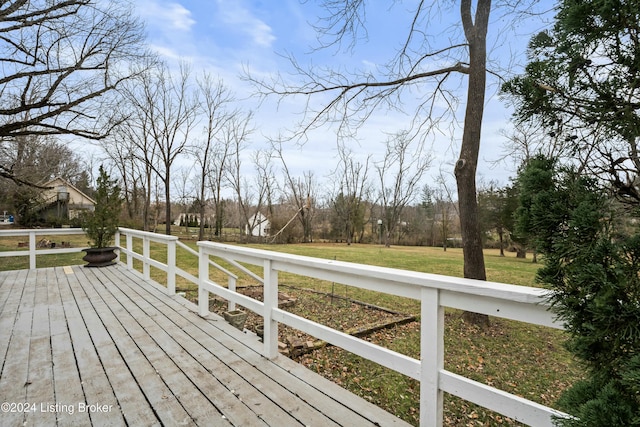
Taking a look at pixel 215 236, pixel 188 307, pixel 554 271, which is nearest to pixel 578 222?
pixel 554 271

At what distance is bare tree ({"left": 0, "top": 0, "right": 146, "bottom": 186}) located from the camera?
573 cm

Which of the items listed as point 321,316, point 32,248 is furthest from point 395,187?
point 32,248

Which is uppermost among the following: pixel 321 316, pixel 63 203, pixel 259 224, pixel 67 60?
pixel 67 60

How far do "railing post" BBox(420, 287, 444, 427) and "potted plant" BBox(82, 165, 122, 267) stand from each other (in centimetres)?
796

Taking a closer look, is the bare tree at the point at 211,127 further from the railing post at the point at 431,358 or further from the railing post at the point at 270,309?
Result: the railing post at the point at 431,358

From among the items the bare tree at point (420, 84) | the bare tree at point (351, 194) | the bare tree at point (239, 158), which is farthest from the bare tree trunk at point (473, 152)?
the bare tree at point (351, 194)

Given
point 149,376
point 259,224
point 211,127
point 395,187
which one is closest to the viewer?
point 149,376

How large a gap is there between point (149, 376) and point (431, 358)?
→ 2.16 meters

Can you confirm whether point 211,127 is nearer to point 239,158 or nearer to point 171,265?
point 239,158

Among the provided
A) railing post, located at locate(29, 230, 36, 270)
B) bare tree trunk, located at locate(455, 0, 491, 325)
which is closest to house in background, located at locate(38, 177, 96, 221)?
railing post, located at locate(29, 230, 36, 270)

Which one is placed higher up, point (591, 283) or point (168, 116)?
point (168, 116)

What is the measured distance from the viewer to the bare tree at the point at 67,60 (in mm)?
5727

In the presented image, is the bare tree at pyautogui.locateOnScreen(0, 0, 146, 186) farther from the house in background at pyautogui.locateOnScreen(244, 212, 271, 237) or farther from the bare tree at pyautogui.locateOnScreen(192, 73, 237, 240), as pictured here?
the house in background at pyautogui.locateOnScreen(244, 212, 271, 237)

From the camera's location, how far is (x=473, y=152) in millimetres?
5164
